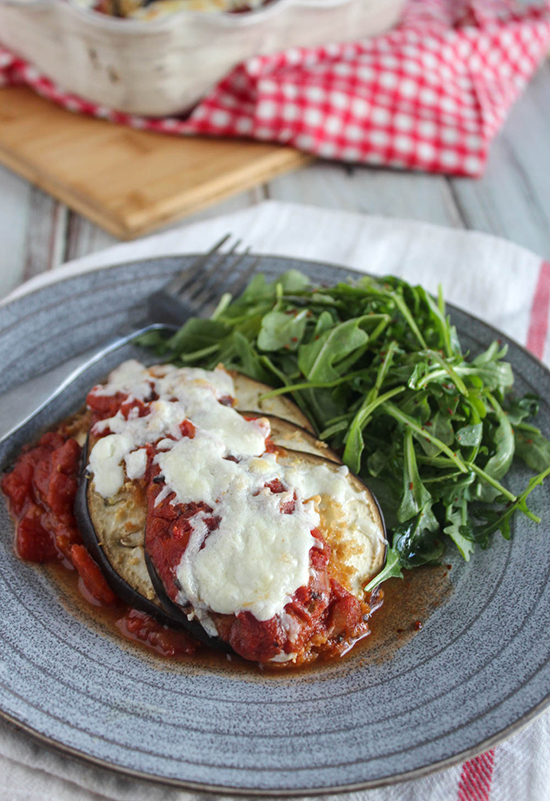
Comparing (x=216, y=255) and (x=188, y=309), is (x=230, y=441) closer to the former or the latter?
(x=188, y=309)

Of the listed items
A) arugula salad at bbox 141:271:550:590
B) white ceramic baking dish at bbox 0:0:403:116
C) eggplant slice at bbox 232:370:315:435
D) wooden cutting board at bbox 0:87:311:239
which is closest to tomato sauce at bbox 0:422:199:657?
eggplant slice at bbox 232:370:315:435

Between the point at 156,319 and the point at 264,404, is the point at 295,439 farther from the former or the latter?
the point at 156,319

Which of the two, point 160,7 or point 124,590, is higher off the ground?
point 160,7

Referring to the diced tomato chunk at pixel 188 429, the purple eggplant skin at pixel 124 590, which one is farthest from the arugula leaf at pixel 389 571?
the diced tomato chunk at pixel 188 429

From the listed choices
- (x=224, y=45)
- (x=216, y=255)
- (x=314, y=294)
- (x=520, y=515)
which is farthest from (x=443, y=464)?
(x=224, y=45)

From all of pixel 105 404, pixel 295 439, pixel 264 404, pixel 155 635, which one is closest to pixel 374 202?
pixel 264 404
